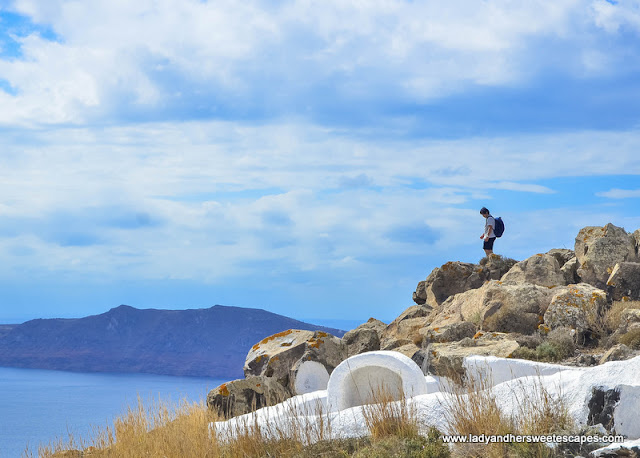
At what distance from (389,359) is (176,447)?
11.8ft

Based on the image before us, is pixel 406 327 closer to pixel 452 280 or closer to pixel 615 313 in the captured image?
pixel 452 280

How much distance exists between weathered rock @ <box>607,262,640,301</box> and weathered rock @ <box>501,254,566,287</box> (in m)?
1.73

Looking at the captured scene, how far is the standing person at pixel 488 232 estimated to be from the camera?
74.4 feet

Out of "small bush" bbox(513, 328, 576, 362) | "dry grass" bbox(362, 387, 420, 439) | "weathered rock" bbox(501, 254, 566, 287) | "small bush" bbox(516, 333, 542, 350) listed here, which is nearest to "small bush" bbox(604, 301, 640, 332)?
"small bush" bbox(513, 328, 576, 362)

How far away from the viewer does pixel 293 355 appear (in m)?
15.0

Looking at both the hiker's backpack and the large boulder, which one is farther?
the hiker's backpack

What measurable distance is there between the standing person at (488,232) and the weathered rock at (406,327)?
13.7 ft

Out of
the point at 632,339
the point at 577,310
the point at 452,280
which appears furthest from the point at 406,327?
the point at 632,339

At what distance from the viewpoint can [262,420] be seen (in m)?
10.5

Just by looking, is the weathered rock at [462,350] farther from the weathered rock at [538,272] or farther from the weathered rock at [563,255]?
the weathered rock at [563,255]

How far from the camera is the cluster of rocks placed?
44.5 ft

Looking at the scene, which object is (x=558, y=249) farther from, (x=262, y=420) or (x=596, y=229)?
A: (x=262, y=420)

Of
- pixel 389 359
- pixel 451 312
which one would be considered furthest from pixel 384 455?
pixel 451 312

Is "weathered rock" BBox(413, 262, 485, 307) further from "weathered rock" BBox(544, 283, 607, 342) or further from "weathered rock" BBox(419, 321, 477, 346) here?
"weathered rock" BBox(419, 321, 477, 346)
